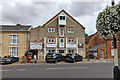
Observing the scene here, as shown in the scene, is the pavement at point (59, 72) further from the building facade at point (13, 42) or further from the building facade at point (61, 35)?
the building facade at point (61, 35)

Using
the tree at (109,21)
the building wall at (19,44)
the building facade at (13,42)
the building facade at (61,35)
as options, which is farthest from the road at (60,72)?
the building facade at (61,35)

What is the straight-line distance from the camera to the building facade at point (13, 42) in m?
27.1

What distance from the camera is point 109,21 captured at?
6586 mm

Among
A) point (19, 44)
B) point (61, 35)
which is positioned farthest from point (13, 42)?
point (61, 35)

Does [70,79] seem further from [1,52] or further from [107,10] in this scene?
[1,52]

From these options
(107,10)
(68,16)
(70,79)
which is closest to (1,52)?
(68,16)

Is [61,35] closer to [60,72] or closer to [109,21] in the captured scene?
[60,72]

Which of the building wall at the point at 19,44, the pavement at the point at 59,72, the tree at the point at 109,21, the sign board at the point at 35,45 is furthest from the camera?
the sign board at the point at 35,45

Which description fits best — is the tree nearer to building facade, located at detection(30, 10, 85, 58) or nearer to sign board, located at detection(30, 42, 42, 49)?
sign board, located at detection(30, 42, 42, 49)

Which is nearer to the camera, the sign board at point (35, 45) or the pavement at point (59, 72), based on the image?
the pavement at point (59, 72)

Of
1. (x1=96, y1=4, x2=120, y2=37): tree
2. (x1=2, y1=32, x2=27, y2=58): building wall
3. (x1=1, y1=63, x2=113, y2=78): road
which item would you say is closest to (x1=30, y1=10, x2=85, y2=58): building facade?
(x1=2, y1=32, x2=27, y2=58): building wall

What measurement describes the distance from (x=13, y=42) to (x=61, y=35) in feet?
36.4

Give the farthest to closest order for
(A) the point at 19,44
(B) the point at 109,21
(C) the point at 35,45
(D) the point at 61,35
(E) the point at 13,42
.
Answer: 1. (D) the point at 61,35
2. (C) the point at 35,45
3. (E) the point at 13,42
4. (A) the point at 19,44
5. (B) the point at 109,21

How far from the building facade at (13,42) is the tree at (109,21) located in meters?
22.6
